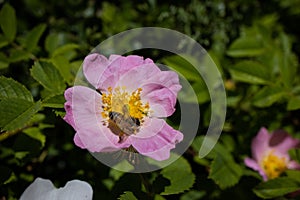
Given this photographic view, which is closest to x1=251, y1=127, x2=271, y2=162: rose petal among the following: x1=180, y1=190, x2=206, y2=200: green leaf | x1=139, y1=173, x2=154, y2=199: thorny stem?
x1=180, y1=190, x2=206, y2=200: green leaf

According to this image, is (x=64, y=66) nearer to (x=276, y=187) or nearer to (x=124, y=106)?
(x=124, y=106)

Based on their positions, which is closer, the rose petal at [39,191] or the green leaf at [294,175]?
the rose petal at [39,191]

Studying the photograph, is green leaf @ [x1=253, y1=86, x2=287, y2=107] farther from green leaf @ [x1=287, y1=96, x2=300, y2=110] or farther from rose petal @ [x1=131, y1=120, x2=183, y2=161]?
rose petal @ [x1=131, y1=120, x2=183, y2=161]

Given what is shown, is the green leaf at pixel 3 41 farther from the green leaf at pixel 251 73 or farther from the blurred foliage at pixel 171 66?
the green leaf at pixel 251 73

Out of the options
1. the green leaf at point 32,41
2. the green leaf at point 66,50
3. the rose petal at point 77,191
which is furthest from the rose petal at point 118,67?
the green leaf at point 32,41

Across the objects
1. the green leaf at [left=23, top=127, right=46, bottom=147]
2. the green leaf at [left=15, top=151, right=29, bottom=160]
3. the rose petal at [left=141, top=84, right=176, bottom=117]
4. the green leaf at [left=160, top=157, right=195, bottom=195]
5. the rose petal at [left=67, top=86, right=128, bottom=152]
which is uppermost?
the rose petal at [left=141, top=84, right=176, bottom=117]

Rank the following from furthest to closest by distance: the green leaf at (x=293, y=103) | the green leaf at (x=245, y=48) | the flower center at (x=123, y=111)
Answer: the green leaf at (x=245, y=48)
the green leaf at (x=293, y=103)
the flower center at (x=123, y=111)

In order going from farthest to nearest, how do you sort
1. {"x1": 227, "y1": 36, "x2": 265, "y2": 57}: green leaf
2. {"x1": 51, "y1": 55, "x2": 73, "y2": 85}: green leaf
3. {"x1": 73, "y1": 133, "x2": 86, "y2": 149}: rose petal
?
{"x1": 227, "y1": 36, "x2": 265, "y2": 57}: green leaf < {"x1": 51, "y1": 55, "x2": 73, "y2": 85}: green leaf < {"x1": 73, "y1": 133, "x2": 86, "y2": 149}: rose petal
